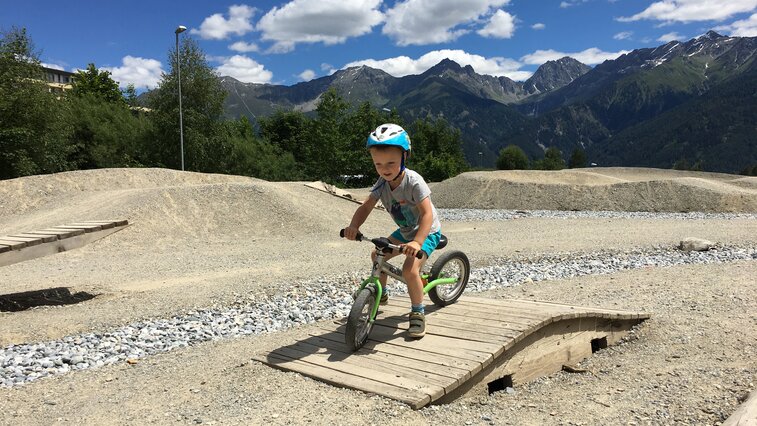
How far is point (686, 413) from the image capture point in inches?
177

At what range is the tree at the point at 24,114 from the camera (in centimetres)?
2950

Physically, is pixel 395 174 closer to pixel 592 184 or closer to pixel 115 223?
pixel 115 223

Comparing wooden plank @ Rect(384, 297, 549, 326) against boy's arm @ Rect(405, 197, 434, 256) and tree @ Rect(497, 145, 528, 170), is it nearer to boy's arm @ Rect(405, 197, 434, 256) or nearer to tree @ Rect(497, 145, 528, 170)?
boy's arm @ Rect(405, 197, 434, 256)

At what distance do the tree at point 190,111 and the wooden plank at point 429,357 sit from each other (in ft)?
118

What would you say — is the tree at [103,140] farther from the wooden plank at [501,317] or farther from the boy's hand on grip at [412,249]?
the boy's hand on grip at [412,249]

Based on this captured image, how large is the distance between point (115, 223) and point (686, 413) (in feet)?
47.3

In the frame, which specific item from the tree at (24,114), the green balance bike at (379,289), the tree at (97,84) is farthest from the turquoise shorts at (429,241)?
the tree at (97,84)

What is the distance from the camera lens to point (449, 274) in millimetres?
6930

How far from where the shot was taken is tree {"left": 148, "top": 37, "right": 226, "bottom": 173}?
38.4 m

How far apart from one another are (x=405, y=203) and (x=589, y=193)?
34.0 metres

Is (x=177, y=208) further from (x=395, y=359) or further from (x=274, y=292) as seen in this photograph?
(x=395, y=359)

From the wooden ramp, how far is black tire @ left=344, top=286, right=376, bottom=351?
113mm

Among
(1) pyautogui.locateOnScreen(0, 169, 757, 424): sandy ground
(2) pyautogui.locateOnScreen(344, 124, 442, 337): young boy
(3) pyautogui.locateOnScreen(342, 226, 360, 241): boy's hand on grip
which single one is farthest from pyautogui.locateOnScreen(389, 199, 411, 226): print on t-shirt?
(1) pyautogui.locateOnScreen(0, 169, 757, 424): sandy ground

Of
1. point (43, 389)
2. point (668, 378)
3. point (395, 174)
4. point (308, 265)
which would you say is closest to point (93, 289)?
point (308, 265)
